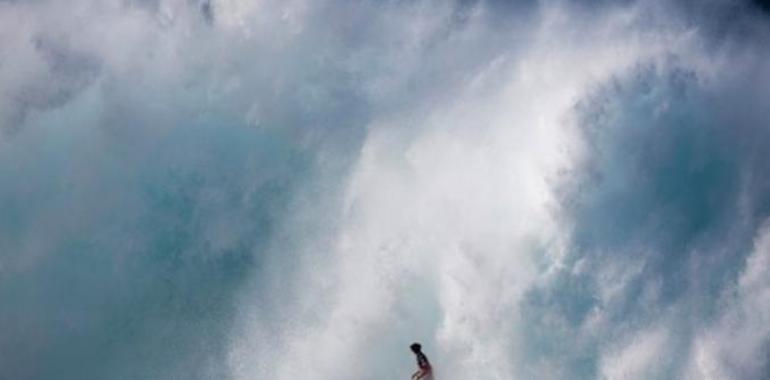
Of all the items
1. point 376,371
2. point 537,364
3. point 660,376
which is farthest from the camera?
point 376,371

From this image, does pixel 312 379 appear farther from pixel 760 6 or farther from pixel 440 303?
pixel 760 6

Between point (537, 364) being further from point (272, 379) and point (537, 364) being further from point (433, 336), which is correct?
point (272, 379)

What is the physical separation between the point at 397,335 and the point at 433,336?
45.1 inches

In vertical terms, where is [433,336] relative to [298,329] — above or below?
below

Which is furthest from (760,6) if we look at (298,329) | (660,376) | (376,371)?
(298,329)

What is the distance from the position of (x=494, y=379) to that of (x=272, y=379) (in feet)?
20.5

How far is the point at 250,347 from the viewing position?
19.4 metres

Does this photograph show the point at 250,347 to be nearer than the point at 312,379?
No

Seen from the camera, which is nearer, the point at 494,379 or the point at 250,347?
the point at 494,379

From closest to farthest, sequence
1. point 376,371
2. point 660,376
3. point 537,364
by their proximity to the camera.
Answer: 1. point 660,376
2. point 537,364
3. point 376,371

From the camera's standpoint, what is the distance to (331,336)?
1900cm

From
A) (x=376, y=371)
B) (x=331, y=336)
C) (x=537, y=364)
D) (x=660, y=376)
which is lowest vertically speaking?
(x=660, y=376)

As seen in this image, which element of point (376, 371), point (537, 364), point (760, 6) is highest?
point (760, 6)

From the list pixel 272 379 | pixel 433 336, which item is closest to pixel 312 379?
pixel 272 379
